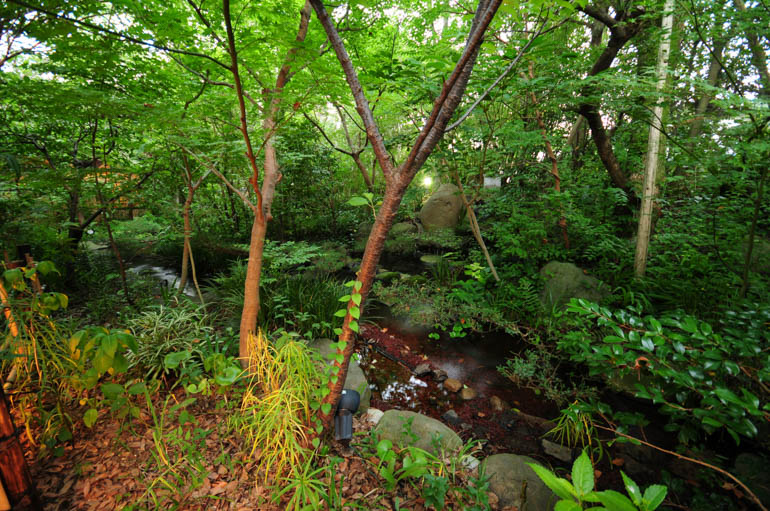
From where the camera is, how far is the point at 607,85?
2484 millimetres

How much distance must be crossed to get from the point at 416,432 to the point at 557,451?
1096 mm

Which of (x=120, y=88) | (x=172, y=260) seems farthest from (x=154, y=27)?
(x=172, y=260)

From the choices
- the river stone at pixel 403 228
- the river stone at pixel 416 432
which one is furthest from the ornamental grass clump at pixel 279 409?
the river stone at pixel 403 228

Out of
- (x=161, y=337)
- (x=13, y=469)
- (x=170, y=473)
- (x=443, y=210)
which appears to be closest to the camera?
(x=13, y=469)

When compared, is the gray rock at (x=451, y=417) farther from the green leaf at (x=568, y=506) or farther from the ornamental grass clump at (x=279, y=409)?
the green leaf at (x=568, y=506)

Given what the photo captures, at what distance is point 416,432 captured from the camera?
6.41 ft

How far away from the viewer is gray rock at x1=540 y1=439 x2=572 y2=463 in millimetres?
2064

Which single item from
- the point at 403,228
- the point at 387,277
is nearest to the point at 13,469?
the point at 387,277

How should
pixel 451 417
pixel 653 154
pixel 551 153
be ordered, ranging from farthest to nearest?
pixel 551 153 → pixel 653 154 → pixel 451 417

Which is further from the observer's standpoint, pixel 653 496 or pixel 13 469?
pixel 13 469

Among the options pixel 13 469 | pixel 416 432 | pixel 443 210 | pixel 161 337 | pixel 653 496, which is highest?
pixel 443 210

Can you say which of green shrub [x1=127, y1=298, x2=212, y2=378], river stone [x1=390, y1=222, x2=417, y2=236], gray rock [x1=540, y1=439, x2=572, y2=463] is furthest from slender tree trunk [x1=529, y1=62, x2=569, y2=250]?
green shrub [x1=127, y1=298, x2=212, y2=378]

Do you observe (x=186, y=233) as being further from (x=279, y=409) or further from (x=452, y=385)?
(x=452, y=385)

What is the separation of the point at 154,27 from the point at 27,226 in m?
2.49
